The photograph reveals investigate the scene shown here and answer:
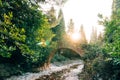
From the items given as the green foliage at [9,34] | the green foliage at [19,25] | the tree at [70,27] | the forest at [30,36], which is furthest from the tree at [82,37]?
the green foliage at [9,34]

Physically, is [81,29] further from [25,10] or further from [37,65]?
[25,10]

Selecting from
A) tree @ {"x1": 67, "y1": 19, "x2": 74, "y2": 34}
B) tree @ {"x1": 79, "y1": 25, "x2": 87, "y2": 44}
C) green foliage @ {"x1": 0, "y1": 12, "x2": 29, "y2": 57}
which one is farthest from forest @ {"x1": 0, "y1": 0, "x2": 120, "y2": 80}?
tree @ {"x1": 67, "y1": 19, "x2": 74, "y2": 34}

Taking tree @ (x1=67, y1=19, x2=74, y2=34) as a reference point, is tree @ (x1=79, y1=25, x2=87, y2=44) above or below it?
below

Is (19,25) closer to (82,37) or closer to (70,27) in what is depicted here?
(82,37)

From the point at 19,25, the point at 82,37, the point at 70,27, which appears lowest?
the point at 82,37

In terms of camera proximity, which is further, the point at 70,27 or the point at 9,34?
the point at 70,27

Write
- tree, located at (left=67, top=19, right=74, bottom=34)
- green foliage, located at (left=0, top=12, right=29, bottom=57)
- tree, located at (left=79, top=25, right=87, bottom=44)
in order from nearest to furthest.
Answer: green foliage, located at (left=0, top=12, right=29, bottom=57)
tree, located at (left=79, top=25, right=87, bottom=44)
tree, located at (left=67, top=19, right=74, bottom=34)

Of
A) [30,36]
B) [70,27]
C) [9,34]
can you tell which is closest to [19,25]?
[30,36]

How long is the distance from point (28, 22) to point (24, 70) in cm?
1979

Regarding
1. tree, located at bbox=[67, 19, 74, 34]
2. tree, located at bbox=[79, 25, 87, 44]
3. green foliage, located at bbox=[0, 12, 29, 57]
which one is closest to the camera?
green foliage, located at bbox=[0, 12, 29, 57]

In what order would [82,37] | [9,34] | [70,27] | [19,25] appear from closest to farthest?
[9,34] → [19,25] → [82,37] → [70,27]

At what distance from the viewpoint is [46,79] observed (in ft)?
76.4

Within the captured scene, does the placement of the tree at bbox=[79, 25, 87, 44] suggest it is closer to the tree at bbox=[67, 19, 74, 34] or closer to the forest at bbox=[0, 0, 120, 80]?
the tree at bbox=[67, 19, 74, 34]

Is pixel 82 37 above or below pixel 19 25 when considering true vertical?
below
